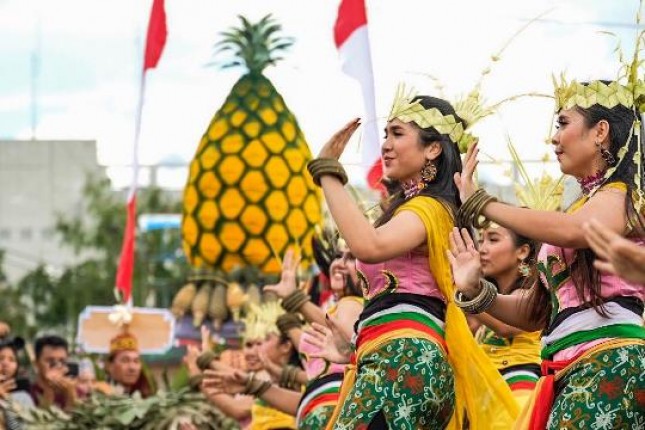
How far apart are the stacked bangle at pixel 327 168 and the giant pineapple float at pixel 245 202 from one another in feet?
28.9

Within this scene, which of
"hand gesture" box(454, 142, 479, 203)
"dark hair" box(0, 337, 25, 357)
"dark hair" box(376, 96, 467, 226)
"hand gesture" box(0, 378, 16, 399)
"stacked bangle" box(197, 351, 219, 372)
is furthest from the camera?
"dark hair" box(0, 337, 25, 357)

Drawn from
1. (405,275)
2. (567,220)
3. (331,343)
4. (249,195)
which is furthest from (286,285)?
(249,195)

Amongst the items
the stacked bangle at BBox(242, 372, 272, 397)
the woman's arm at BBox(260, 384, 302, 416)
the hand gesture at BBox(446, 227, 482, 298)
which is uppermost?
the hand gesture at BBox(446, 227, 482, 298)

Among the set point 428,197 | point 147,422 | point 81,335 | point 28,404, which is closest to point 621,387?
point 428,197

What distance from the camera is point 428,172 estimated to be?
5910 millimetres

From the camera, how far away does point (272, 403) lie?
8.11 m

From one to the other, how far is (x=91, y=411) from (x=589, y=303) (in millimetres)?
6432

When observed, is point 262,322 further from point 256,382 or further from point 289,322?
point 256,382

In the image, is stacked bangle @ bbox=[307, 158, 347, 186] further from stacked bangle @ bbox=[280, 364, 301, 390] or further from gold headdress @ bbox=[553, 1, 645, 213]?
Answer: stacked bangle @ bbox=[280, 364, 301, 390]

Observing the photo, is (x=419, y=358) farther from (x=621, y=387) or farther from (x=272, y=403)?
(x=272, y=403)

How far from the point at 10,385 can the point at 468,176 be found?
5534 millimetres

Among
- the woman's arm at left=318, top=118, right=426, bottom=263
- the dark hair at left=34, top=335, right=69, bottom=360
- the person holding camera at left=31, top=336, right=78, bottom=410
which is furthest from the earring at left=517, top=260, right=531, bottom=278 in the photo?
the dark hair at left=34, top=335, right=69, bottom=360

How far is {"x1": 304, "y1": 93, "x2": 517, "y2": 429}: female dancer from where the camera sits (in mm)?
5492

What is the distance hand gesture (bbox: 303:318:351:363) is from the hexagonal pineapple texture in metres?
7.79
